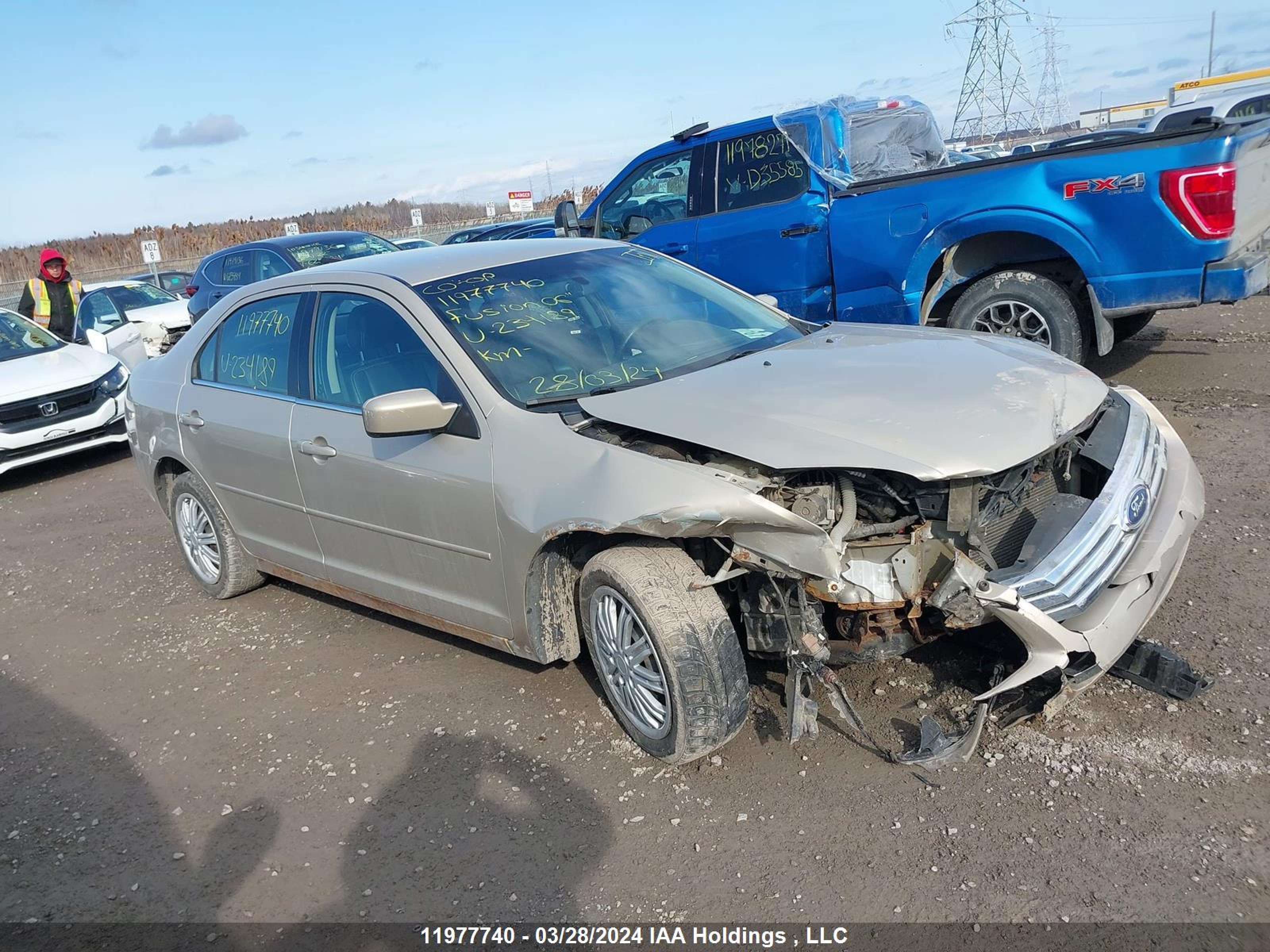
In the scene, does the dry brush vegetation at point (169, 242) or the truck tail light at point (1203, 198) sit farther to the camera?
the dry brush vegetation at point (169, 242)

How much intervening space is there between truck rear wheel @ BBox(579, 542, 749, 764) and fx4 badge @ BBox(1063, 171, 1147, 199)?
4193 millimetres

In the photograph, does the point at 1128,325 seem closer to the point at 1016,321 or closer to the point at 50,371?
the point at 1016,321

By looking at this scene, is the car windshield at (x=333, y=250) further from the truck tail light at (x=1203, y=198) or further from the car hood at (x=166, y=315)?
the truck tail light at (x=1203, y=198)

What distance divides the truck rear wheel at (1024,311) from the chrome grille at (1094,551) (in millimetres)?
3052

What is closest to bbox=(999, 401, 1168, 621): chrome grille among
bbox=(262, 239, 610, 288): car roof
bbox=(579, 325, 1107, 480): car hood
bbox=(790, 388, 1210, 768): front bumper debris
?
bbox=(790, 388, 1210, 768): front bumper debris

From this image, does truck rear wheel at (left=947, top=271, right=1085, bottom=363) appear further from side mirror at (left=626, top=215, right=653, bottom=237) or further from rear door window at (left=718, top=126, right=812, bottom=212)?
side mirror at (left=626, top=215, right=653, bottom=237)

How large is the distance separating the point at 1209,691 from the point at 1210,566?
1.12 metres

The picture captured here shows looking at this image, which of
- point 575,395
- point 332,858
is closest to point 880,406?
point 575,395

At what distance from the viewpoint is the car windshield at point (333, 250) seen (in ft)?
38.2

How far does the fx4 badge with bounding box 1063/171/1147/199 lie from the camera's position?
19.0ft

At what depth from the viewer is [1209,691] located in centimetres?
344

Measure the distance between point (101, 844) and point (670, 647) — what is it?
217cm

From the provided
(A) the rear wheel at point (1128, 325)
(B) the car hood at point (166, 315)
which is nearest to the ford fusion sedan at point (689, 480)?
(A) the rear wheel at point (1128, 325)

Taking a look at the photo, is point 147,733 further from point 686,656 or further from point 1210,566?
point 1210,566
